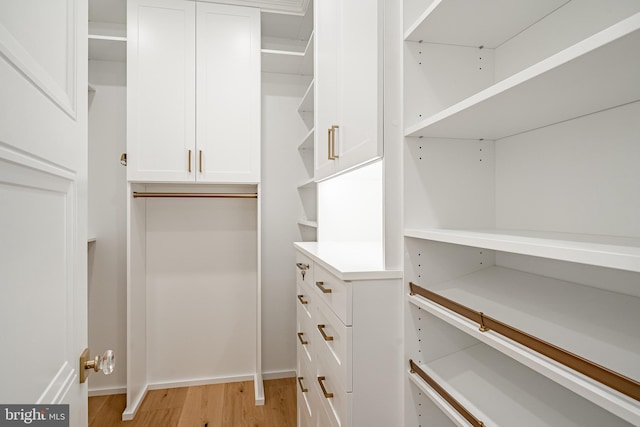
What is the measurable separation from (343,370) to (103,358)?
2.18ft

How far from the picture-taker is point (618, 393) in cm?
48

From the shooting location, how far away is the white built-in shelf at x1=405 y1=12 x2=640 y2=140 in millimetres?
486

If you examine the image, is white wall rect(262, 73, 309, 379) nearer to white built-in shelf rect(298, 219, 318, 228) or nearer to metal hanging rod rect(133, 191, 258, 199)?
Answer: white built-in shelf rect(298, 219, 318, 228)

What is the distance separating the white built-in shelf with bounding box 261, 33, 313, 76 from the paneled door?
174 cm

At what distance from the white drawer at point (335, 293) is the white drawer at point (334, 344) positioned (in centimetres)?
3

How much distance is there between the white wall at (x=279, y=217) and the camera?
8.80 ft

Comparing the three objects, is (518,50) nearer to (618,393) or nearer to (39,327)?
(618,393)

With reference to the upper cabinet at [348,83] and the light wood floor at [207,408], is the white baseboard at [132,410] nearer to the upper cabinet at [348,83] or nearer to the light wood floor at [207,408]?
the light wood floor at [207,408]

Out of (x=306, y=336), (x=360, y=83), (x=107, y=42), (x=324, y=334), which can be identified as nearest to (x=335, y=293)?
(x=324, y=334)

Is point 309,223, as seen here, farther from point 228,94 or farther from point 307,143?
point 228,94

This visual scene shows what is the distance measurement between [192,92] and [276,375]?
2168 mm

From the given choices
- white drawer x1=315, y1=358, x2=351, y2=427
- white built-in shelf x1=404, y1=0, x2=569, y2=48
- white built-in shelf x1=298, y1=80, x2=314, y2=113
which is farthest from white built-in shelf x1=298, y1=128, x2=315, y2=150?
white drawer x1=315, y1=358, x2=351, y2=427

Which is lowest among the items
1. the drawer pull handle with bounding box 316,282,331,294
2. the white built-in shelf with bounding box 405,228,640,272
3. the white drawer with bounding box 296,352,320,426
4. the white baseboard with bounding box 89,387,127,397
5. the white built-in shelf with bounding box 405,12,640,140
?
the white baseboard with bounding box 89,387,127,397

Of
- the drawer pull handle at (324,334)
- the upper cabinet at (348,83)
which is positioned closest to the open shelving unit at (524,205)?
the upper cabinet at (348,83)
